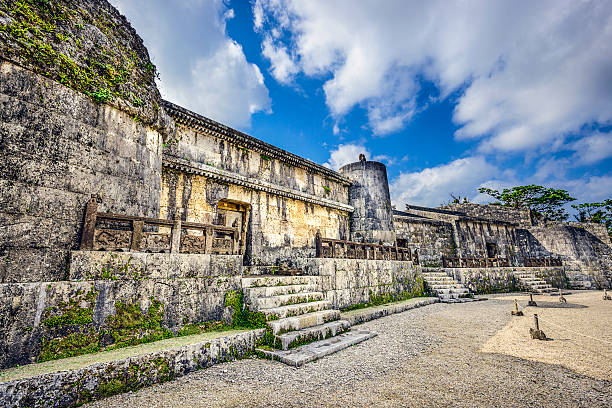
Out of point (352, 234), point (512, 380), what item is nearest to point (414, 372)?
point (512, 380)

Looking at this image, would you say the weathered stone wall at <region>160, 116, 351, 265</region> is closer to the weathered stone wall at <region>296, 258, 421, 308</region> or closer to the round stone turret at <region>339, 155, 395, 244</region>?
the weathered stone wall at <region>296, 258, 421, 308</region>

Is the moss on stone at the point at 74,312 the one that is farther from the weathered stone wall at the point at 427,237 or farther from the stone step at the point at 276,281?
the weathered stone wall at the point at 427,237

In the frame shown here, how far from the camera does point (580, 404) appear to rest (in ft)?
9.66

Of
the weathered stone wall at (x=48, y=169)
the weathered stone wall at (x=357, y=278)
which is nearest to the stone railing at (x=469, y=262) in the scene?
the weathered stone wall at (x=357, y=278)

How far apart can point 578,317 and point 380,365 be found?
8277 millimetres

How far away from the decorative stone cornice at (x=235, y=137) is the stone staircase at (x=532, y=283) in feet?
48.0

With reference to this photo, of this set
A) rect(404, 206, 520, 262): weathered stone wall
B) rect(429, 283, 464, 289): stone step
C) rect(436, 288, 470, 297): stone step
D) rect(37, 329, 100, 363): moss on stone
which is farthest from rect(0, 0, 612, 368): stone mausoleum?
rect(404, 206, 520, 262): weathered stone wall

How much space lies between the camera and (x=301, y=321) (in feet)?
17.7

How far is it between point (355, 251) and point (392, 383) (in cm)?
613

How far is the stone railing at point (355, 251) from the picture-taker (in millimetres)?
7911

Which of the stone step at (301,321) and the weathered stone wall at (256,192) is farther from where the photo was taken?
the weathered stone wall at (256,192)

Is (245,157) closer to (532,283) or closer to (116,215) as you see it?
(116,215)

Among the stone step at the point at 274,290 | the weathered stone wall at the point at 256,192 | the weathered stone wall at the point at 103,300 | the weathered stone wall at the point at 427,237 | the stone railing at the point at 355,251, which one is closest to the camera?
the weathered stone wall at the point at 103,300

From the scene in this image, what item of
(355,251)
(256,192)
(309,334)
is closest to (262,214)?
(256,192)
